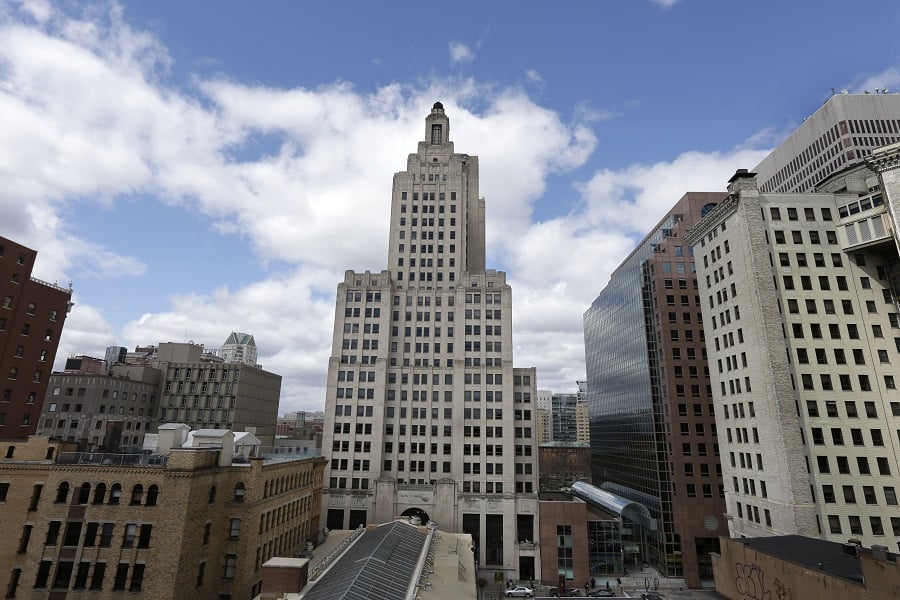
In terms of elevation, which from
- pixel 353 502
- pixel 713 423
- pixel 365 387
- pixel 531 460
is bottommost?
pixel 353 502

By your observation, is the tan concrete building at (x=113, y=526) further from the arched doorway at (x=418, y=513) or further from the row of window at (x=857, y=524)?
the row of window at (x=857, y=524)

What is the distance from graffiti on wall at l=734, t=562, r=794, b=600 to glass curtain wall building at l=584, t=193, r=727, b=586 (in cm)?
4441

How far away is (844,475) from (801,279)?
2406 cm

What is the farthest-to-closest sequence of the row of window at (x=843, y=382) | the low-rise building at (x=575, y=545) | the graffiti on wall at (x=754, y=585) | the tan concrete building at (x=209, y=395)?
the tan concrete building at (x=209, y=395)
the low-rise building at (x=575, y=545)
the row of window at (x=843, y=382)
the graffiti on wall at (x=754, y=585)

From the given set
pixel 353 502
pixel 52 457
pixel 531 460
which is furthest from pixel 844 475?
pixel 52 457

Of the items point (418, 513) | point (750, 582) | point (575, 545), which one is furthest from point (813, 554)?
point (418, 513)

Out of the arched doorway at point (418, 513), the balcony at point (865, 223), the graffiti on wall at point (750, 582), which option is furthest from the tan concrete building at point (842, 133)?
the arched doorway at point (418, 513)

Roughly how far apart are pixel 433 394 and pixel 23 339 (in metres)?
70.9

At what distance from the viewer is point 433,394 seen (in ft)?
313

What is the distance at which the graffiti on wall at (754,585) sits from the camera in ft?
113

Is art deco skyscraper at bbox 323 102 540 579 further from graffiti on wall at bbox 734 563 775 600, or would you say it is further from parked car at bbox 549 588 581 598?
graffiti on wall at bbox 734 563 775 600

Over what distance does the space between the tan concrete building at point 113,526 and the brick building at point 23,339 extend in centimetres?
3756

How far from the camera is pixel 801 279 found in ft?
197

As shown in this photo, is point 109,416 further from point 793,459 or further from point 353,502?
point 793,459
